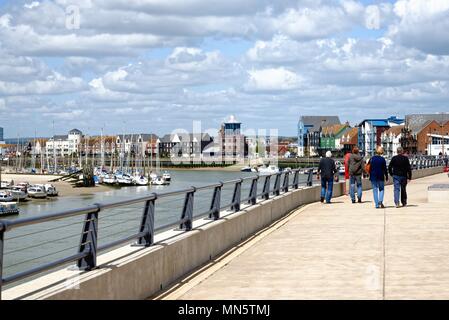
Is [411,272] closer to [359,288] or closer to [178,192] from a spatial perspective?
[359,288]

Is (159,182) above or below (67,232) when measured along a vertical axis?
below

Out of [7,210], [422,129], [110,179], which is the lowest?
[110,179]

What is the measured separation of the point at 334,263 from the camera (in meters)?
13.2

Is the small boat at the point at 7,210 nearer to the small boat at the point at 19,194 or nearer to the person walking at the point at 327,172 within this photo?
the small boat at the point at 19,194

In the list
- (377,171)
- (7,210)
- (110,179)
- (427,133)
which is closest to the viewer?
(377,171)

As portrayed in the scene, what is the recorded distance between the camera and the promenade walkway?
1055cm

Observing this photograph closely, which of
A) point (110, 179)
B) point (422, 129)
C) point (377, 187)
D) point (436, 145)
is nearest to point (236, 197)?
point (377, 187)

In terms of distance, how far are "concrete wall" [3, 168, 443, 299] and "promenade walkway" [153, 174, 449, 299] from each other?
0.23m

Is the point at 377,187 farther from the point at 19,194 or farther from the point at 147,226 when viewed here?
the point at 19,194

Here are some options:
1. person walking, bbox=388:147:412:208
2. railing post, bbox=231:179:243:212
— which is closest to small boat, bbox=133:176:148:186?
person walking, bbox=388:147:412:208

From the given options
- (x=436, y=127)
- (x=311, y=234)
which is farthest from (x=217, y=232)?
(x=436, y=127)

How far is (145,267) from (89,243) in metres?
1.48

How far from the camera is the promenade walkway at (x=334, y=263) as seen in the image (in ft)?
34.6
